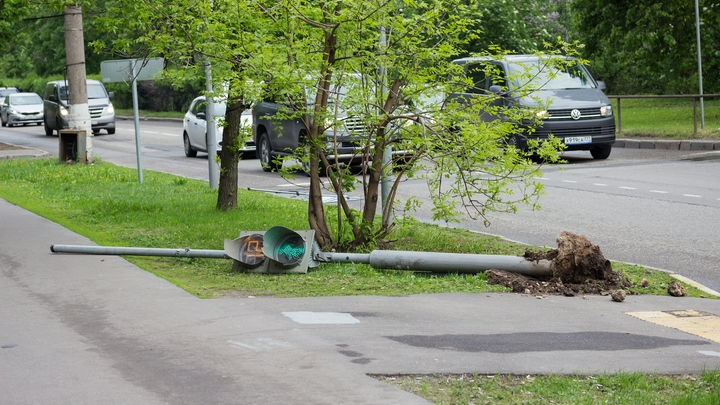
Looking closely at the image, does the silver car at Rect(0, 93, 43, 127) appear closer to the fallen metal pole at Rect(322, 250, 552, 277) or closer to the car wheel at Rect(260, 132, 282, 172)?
the car wheel at Rect(260, 132, 282, 172)

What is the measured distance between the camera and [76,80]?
21359 millimetres

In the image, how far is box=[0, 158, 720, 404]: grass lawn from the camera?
5.48m

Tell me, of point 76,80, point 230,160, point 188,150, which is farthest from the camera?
point 188,150

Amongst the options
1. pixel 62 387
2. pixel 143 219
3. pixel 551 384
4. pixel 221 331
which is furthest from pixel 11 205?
pixel 551 384

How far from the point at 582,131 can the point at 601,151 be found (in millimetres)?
1070

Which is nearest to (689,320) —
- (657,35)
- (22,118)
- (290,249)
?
(290,249)

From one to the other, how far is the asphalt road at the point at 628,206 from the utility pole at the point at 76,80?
1.83 metres

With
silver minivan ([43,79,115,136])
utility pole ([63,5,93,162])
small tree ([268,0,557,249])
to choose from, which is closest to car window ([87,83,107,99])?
silver minivan ([43,79,115,136])

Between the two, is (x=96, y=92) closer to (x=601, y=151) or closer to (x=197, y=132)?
(x=197, y=132)

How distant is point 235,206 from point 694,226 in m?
5.66

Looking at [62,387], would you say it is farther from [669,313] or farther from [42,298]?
[669,313]

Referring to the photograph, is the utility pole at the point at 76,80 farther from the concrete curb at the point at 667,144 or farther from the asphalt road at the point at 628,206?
the concrete curb at the point at 667,144

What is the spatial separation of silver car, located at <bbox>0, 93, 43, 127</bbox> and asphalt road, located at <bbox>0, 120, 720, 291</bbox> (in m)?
24.4

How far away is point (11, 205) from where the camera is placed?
14578 mm
